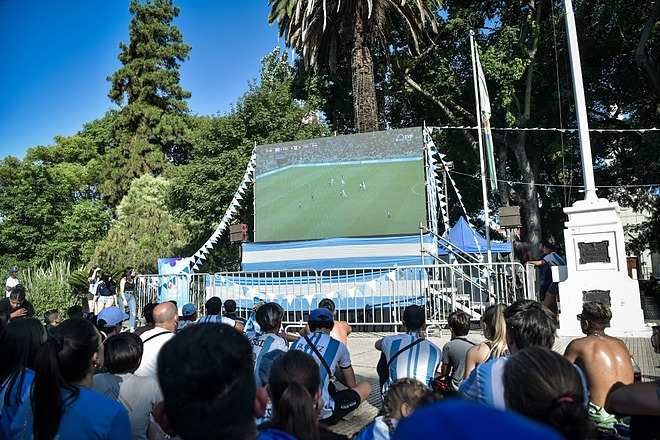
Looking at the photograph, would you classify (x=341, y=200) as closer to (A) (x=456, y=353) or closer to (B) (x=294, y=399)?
(A) (x=456, y=353)

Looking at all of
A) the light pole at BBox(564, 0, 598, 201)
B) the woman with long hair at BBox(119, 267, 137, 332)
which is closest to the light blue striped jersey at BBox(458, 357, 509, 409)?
the light pole at BBox(564, 0, 598, 201)

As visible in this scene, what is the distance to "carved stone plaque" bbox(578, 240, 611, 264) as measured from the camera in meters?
11.4

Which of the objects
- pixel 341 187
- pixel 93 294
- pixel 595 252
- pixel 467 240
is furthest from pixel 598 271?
pixel 93 294

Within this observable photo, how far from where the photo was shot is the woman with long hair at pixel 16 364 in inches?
115

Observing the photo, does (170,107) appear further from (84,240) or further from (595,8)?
(595,8)

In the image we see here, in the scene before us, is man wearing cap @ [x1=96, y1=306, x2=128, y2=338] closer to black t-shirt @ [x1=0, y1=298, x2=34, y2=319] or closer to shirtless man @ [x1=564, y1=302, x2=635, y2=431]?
black t-shirt @ [x1=0, y1=298, x2=34, y2=319]

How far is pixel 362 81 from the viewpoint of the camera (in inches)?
772

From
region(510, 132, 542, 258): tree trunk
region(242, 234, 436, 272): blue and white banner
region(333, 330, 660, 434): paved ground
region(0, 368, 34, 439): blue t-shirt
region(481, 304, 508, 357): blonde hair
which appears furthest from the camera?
region(510, 132, 542, 258): tree trunk

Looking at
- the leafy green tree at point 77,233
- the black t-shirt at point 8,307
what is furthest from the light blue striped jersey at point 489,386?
the leafy green tree at point 77,233

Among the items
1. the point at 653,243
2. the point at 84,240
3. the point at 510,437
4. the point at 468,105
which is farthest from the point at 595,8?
the point at 84,240

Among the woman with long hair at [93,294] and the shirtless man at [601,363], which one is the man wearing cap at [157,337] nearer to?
Answer: the shirtless man at [601,363]

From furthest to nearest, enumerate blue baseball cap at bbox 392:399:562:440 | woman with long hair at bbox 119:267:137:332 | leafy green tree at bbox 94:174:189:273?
1. leafy green tree at bbox 94:174:189:273
2. woman with long hair at bbox 119:267:137:332
3. blue baseball cap at bbox 392:399:562:440

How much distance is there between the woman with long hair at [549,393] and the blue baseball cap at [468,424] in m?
1.04

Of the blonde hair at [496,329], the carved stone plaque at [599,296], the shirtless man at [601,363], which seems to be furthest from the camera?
the carved stone plaque at [599,296]
